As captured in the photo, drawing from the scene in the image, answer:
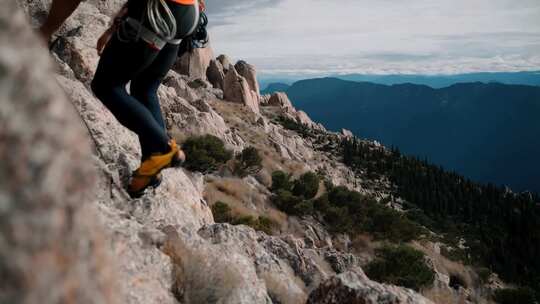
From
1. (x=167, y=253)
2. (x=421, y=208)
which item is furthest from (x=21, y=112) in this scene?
(x=421, y=208)

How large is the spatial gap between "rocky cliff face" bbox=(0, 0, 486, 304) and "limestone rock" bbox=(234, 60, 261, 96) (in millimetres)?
77532

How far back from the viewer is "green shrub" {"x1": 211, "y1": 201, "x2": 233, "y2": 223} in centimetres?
1590

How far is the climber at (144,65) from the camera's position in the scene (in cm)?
398

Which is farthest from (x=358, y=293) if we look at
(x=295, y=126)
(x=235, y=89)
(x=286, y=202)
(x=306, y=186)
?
(x=295, y=126)

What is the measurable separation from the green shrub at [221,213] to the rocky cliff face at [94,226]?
395 centimetres

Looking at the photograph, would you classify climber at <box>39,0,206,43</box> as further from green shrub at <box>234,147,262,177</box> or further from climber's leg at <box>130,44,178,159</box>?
green shrub at <box>234,147,262,177</box>

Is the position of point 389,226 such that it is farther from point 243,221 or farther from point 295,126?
point 295,126

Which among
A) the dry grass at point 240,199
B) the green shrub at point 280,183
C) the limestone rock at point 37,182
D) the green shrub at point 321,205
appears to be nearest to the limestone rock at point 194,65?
the green shrub at point 280,183

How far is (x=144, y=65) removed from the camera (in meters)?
4.20

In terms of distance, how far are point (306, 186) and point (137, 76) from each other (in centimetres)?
3420

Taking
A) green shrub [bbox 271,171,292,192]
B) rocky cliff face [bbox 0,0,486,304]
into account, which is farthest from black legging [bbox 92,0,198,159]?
green shrub [bbox 271,171,292,192]

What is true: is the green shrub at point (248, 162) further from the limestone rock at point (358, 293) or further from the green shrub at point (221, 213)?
the limestone rock at point (358, 293)

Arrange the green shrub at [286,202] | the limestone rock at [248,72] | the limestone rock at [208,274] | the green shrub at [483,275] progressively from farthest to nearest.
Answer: the limestone rock at [248,72] → the green shrub at [483,275] → the green shrub at [286,202] → the limestone rock at [208,274]

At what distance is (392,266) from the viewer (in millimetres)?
22250
